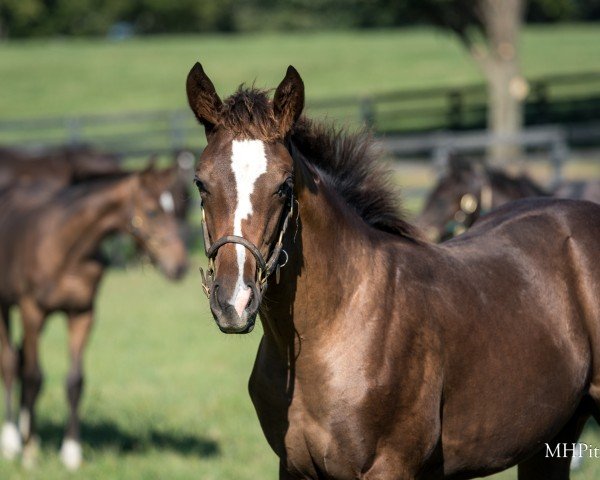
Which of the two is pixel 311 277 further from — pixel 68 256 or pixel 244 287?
pixel 68 256

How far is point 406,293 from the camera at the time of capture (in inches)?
155

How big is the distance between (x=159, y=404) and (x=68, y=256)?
1.67 m

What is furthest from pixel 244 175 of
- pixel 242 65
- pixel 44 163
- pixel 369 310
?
pixel 242 65

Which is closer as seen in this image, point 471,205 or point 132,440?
point 132,440

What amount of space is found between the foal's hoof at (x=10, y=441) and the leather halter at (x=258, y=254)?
190 inches

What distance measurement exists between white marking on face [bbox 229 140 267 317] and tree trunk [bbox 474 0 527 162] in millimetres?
18134

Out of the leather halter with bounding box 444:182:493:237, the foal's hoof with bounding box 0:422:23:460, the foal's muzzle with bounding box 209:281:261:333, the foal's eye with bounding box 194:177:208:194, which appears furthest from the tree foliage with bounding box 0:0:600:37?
the foal's muzzle with bounding box 209:281:261:333

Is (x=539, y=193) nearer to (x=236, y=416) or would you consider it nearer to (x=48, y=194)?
(x=236, y=416)

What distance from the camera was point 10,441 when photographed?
7.80 m

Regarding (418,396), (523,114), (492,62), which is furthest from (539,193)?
(523,114)

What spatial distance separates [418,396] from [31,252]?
4990 millimetres

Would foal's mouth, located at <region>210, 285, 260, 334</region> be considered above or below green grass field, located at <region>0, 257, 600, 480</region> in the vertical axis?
above

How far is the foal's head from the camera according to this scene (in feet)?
26.2

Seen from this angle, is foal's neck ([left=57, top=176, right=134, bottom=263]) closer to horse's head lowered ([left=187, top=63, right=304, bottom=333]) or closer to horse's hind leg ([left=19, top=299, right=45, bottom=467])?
horse's hind leg ([left=19, top=299, right=45, bottom=467])
